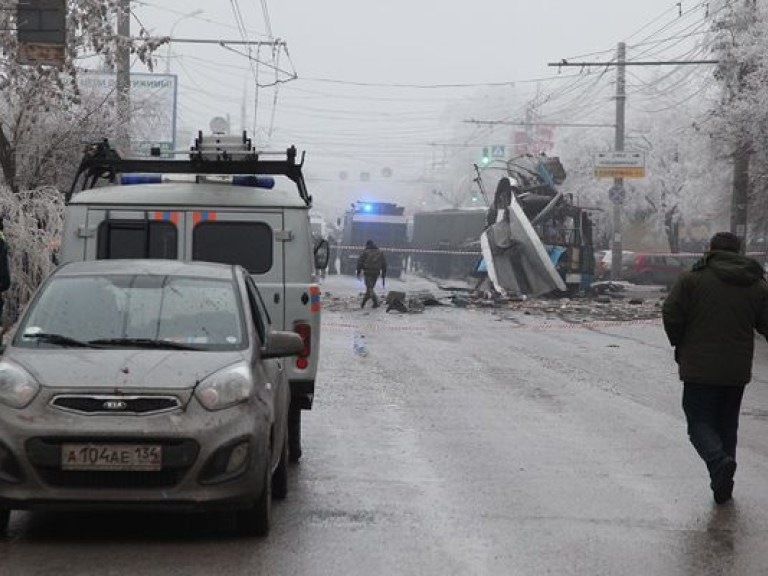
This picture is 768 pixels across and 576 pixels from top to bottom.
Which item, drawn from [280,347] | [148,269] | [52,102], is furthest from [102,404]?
[52,102]

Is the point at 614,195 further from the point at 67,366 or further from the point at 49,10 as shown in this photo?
the point at 67,366

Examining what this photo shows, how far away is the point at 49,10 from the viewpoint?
16.4 m

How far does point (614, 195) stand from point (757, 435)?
34.7 metres

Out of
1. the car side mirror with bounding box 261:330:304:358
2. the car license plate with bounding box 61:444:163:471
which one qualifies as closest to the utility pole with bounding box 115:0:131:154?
the car side mirror with bounding box 261:330:304:358

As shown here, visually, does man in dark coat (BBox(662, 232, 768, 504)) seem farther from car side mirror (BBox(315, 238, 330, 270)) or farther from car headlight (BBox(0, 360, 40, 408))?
car side mirror (BBox(315, 238, 330, 270))

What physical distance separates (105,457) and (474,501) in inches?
104

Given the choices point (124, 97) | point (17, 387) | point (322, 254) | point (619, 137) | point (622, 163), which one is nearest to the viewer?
point (17, 387)

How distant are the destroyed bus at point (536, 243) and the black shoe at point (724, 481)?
27.0 m

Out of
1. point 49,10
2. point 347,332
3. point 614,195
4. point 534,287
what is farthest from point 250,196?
point 614,195

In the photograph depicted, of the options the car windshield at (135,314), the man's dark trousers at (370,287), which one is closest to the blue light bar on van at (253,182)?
the car windshield at (135,314)

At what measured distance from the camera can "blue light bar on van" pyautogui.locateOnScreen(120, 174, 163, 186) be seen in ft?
36.2

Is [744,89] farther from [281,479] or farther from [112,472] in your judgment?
[112,472]

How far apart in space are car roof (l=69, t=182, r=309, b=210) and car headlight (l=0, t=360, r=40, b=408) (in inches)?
122

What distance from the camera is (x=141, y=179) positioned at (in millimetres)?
11078
